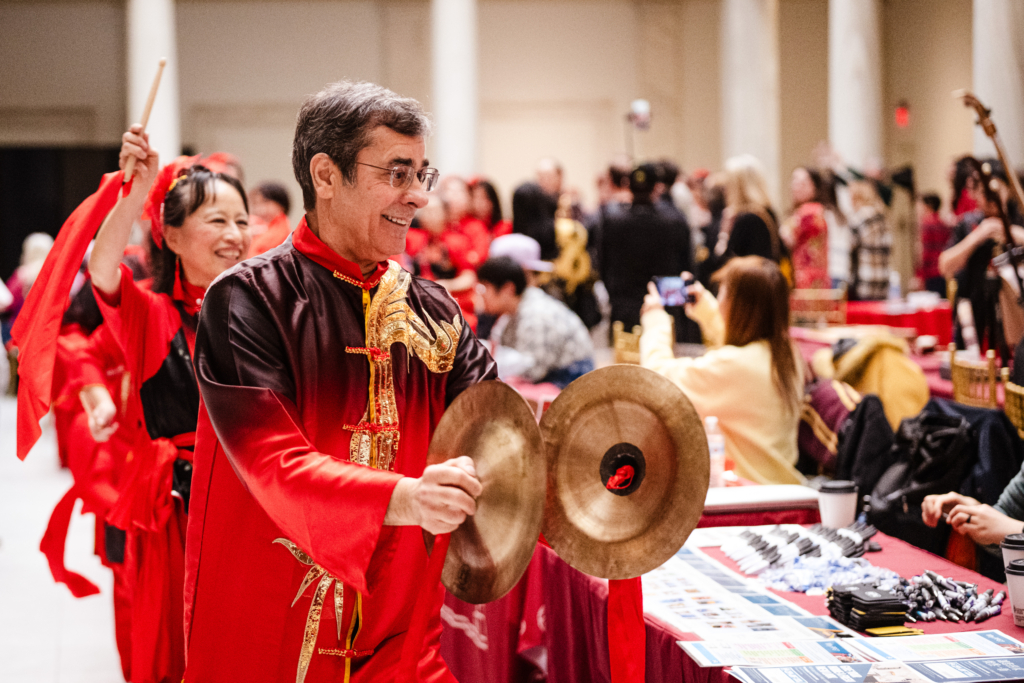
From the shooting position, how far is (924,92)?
15.3 meters

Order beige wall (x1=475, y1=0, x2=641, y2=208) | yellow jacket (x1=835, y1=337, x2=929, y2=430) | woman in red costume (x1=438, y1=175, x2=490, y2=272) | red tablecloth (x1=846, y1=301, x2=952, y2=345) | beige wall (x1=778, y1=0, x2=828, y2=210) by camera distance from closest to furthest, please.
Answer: yellow jacket (x1=835, y1=337, x2=929, y2=430)
red tablecloth (x1=846, y1=301, x2=952, y2=345)
woman in red costume (x1=438, y1=175, x2=490, y2=272)
beige wall (x1=475, y1=0, x2=641, y2=208)
beige wall (x1=778, y1=0, x2=828, y2=210)

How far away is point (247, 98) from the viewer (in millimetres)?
16188

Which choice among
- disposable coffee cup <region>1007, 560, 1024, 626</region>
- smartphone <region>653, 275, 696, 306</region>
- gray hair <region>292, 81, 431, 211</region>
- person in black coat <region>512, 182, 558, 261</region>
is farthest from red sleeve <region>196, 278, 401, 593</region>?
person in black coat <region>512, 182, 558, 261</region>

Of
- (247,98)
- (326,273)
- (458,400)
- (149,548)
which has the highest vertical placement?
(247,98)

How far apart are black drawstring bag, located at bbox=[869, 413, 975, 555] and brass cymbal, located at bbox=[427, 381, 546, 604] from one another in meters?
1.97

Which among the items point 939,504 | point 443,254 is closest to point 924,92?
point 443,254

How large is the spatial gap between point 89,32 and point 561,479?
16300 millimetres

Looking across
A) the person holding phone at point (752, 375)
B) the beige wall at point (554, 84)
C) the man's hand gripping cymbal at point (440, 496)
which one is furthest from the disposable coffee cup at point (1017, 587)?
the beige wall at point (554, 84)

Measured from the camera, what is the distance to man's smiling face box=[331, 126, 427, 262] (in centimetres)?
161

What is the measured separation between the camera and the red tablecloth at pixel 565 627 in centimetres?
208

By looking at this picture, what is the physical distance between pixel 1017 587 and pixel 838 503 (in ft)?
2.40

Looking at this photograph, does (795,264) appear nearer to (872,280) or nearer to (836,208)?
(872,280)

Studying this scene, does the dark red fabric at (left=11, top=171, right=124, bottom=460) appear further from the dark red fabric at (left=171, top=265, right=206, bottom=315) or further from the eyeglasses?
the eyeglasses

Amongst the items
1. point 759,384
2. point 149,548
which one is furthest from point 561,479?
point 759,384
